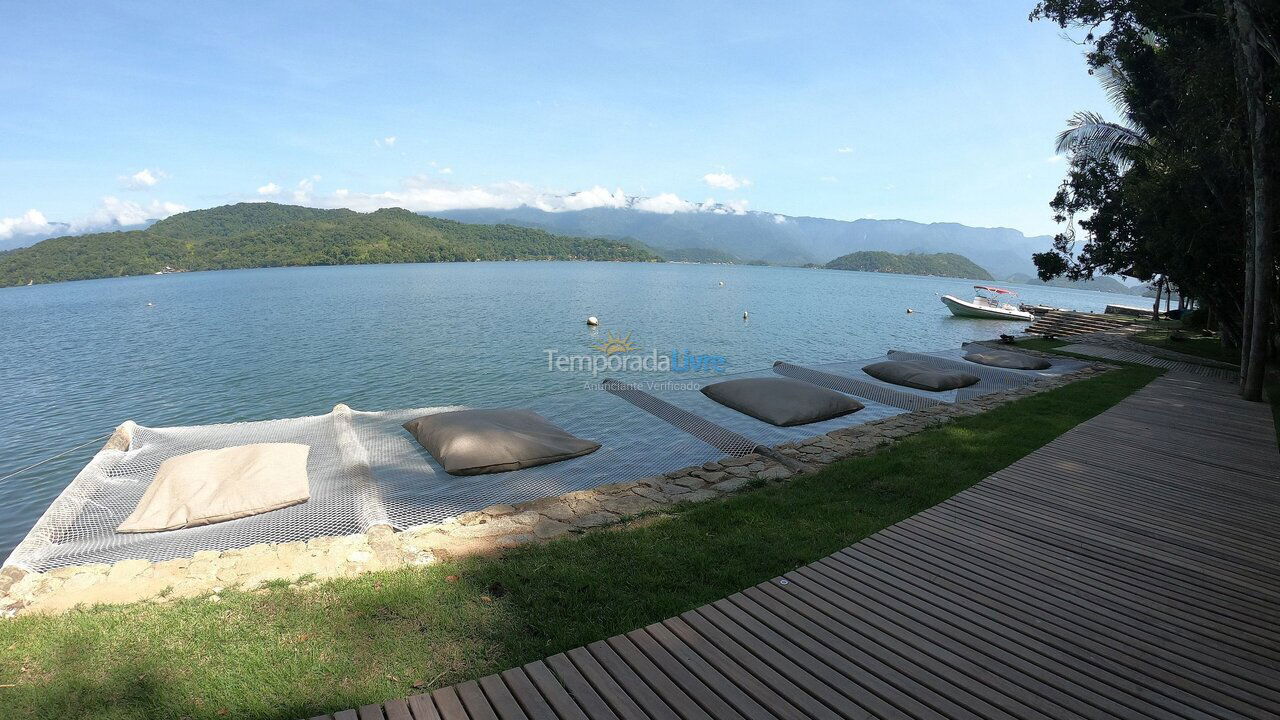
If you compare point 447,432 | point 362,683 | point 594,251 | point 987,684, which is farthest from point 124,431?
point 594,251

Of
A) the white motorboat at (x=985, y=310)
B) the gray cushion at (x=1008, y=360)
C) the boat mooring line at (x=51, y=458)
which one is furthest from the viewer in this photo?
the white motorboat at (x=985, y=310)

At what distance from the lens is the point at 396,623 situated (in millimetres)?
3609

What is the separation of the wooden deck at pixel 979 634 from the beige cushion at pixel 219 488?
4195 millimetres

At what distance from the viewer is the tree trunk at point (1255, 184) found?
842 cm

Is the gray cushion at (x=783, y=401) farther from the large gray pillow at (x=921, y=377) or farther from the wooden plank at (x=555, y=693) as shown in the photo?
the wooden plank at (x=555, y=693)

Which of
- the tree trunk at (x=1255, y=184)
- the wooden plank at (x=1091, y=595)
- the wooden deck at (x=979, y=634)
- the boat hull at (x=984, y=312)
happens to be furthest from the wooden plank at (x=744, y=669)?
the boat hull at (x=984, y=312)

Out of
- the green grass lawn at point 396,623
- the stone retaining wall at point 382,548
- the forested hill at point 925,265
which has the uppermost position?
the forested hill at point 925,265

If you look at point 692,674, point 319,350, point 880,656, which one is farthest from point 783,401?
point 319,350

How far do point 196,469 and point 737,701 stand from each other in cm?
652

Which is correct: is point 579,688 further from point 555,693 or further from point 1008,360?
point 1008,360

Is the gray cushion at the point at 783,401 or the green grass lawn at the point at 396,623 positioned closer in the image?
the green grass lawn at the point at 396,623

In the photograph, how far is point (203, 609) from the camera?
150 inches

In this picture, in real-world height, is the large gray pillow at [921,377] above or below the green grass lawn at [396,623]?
above

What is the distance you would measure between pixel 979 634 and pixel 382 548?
4504mm
